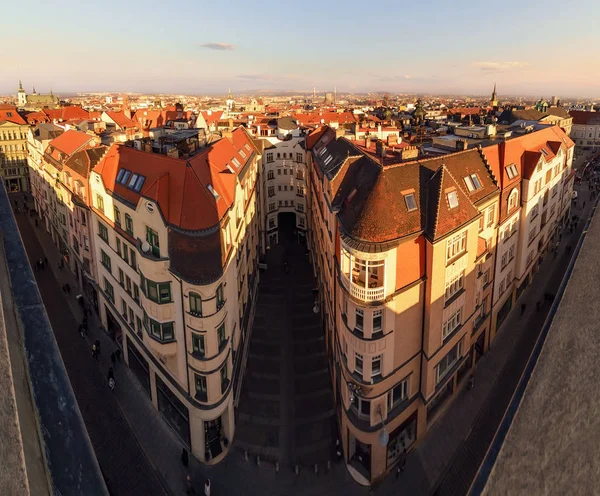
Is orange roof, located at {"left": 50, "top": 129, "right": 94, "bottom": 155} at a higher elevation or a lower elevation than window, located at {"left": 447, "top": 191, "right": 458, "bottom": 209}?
higher

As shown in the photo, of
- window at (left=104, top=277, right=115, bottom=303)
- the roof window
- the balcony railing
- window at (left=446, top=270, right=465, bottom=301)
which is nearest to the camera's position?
the balcony railing

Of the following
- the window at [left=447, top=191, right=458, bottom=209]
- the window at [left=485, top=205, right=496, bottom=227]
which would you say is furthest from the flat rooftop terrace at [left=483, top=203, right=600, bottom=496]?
the window at [left=485, top=205, right=496, bottom=227]

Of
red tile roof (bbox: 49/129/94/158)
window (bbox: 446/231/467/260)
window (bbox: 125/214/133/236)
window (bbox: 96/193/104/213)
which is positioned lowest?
window (bbox: 446/231/467/260)

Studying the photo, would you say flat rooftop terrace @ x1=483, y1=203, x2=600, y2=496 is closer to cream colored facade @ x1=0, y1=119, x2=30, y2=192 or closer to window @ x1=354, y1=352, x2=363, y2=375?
window @ x1=354, y1=352, x2=363, y2=375

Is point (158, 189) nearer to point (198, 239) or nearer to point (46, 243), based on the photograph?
point (198, 239)

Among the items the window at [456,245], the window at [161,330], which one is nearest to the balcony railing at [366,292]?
the window at [456,245]

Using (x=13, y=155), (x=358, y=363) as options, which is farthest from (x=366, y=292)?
(x=13, y=155)

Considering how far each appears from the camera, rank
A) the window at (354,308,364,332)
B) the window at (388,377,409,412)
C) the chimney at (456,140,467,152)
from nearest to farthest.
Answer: the window at (354,308,364,332)
the window at (388,377,409,412)
the chimney at (456,140,467,152)

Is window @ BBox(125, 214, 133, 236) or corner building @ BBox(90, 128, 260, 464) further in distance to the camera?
window @ BBox(125, 214, 133, 236)

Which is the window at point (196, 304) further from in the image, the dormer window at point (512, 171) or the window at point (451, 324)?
the dormer window at point (512, 171)
